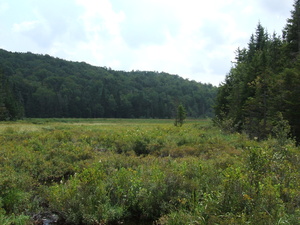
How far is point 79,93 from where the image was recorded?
11306 cm

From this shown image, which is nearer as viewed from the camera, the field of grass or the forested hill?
the field of grass

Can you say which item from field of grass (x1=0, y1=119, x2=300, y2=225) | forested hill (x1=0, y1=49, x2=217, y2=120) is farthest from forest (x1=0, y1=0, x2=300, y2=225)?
forested hill (x1=0, y1=49, x2=217, y2=120)

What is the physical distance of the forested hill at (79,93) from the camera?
9588 cm

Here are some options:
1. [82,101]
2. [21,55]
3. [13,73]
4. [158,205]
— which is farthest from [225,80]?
[21,55]

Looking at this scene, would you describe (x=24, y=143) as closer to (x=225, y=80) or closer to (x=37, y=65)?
(x=225, y=80)

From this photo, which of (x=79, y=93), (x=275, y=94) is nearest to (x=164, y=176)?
(x=275, y=94)

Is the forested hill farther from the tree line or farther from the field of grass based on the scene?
the field of grass

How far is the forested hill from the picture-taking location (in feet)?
315

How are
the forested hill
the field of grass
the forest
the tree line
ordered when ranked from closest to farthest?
the field of grass
the forest
the tree line
the forested hill

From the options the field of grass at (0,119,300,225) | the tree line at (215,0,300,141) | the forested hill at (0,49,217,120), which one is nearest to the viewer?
the field of grass at (0,119,300,225)

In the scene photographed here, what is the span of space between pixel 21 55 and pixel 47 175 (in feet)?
491

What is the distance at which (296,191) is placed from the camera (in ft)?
20.7

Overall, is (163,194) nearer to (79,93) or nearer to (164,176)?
(164,176)

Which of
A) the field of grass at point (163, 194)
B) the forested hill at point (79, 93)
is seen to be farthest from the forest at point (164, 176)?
the forested hill at point (79, 93)
